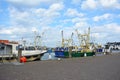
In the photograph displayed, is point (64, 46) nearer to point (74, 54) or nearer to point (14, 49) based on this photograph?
point (74, 54)

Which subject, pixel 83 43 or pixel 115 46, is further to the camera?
pixel 115 46

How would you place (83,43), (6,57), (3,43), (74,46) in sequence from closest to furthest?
(6,57) → (3,43) → (83,43) → (74,46)

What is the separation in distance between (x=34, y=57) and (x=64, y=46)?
202ft

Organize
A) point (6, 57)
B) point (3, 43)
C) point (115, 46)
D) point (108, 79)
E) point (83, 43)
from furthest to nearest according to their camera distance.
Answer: point (115, 46) → point (83, 43) → point (3, 43) → point (6, 57) → point (108, 79)

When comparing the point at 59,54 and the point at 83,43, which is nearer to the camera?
the point at 59,54

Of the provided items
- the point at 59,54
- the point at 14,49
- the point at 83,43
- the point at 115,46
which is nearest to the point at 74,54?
the point at 59,54

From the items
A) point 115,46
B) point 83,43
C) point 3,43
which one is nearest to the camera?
point 3,43

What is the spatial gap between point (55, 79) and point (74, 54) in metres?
68.5

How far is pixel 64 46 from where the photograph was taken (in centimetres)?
11512

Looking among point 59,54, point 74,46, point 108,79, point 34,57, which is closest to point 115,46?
point 74,46

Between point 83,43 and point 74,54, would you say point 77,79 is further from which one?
point 83,43

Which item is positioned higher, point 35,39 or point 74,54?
point 35,39

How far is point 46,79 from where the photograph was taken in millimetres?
16859

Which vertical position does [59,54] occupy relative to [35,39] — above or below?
below
